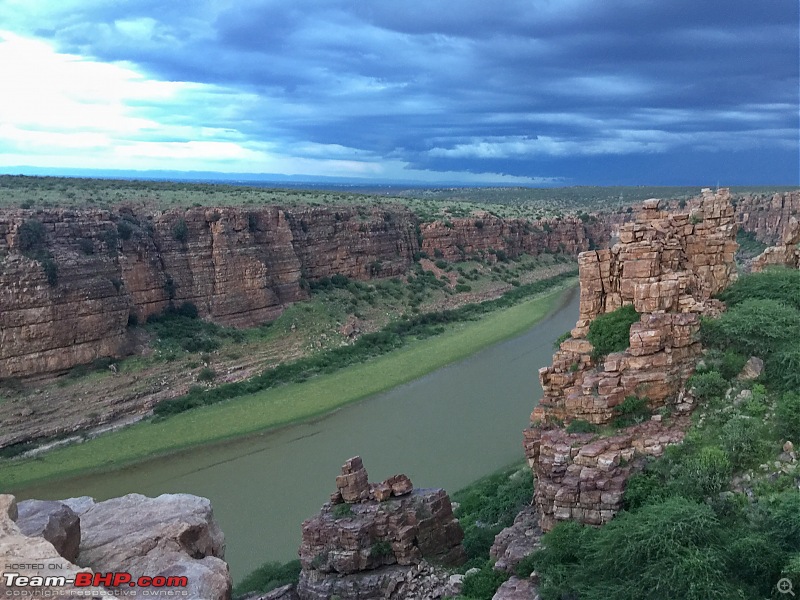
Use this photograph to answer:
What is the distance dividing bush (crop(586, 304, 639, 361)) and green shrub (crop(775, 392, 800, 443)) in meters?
2.74

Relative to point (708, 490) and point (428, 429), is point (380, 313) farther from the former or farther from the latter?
point (708, 490)

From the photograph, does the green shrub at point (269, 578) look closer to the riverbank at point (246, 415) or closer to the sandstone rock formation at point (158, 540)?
the sandstone rock formation at point (158, 540)

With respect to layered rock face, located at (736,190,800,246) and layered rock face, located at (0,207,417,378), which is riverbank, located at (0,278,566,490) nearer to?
layered rock face, located at (0,207,417,378)

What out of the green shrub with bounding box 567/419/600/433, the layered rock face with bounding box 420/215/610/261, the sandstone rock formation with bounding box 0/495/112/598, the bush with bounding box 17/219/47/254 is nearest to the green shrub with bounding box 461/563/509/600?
the green shrub with bounding box 567/419/600/433

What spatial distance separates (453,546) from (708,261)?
26.2ft

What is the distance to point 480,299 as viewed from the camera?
2232 inches

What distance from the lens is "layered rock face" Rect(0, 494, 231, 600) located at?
6.94 meters

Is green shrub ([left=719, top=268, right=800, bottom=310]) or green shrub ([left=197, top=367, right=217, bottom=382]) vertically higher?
green shrub ([left=719, top=268, right=800, bottom=310])

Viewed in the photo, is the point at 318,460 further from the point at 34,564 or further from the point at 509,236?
the point at 509,236

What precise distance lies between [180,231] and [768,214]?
54.6m

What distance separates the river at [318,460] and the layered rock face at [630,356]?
949cm

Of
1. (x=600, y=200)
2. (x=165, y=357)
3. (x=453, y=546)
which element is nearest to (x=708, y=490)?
(x=453, y=546)

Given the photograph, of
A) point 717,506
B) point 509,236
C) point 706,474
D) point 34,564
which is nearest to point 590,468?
point 706,474

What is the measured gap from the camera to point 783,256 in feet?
56.7
